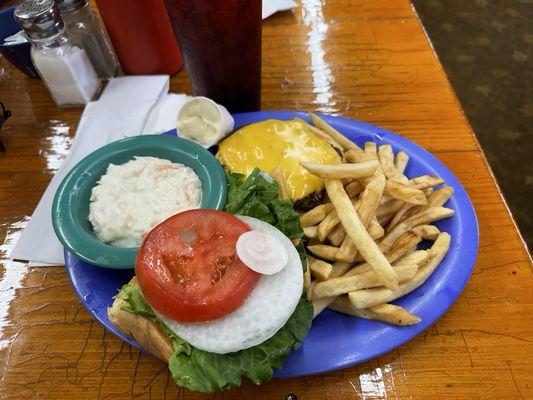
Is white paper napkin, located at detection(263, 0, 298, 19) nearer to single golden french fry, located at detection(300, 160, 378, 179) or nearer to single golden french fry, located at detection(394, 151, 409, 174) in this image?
single golden french fry, located at detection(394, 151, 409, 174)

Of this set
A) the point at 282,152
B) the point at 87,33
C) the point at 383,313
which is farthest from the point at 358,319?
the point at 87,33

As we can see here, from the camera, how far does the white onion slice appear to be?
1.13 meters

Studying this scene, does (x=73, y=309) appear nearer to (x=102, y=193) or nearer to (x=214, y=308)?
(x=102, y=193)

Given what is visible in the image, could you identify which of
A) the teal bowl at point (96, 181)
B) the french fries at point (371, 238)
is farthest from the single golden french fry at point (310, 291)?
the teal bowl at point (96, 181)

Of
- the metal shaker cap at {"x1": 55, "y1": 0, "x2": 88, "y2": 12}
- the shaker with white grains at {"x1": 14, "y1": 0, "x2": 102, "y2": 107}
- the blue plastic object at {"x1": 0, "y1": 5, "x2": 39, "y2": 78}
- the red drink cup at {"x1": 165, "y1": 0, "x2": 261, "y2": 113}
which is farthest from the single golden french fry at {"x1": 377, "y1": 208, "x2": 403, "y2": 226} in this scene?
the blue plastic object at {"x1": 0, "y1": 5, "x2": 39, "y2": 78}

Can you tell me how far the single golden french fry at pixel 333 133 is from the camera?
5.80ft

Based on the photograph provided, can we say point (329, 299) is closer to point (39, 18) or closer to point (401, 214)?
point (401, 214)

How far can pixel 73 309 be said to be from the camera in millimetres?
1562

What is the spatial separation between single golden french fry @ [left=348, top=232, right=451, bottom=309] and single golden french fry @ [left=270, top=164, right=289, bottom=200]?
0.43 m

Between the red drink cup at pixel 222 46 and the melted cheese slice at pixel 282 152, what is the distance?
13.0 inches

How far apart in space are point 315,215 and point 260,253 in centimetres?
42

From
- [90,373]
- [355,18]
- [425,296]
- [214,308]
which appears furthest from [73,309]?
[355,18]

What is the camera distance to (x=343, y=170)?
1.42 metres

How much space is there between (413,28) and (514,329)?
197 centimetres
